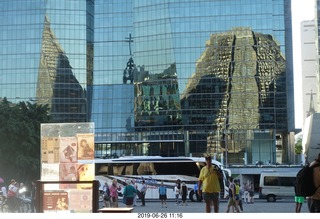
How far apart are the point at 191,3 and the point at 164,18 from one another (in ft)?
12.6

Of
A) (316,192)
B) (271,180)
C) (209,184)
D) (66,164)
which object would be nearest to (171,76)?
(271,180)

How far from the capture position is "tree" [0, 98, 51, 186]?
107ft

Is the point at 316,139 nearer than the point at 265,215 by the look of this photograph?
No

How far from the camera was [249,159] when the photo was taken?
208 ft

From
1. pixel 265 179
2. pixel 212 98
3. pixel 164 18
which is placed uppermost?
pixel 164 18

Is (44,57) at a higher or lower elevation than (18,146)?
higher

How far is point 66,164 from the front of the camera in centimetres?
1016

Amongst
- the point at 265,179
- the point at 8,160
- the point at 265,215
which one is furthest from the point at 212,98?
the point at 265,215

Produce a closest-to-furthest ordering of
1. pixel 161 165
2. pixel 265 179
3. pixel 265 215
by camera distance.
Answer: pixel 265 215
pixel 161 165
pixel 265 179

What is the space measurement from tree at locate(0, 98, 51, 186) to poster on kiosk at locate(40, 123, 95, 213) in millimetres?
22817

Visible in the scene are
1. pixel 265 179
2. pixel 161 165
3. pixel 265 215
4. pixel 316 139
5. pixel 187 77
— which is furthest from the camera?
pixel 187 77

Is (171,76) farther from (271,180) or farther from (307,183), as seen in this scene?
(307,183)

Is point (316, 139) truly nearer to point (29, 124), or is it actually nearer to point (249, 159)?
point (249, 159)

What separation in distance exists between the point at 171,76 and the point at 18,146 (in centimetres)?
3232
